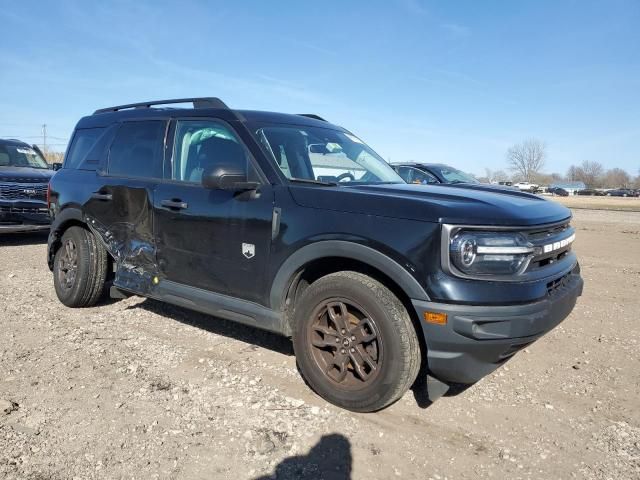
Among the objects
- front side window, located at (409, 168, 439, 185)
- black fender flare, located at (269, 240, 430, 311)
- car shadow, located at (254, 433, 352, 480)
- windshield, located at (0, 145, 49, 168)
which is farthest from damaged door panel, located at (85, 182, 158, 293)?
front side window, located at (409, 168, 439, 185)

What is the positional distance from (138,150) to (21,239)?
7.49m

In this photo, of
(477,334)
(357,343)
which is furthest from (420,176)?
(477,334)

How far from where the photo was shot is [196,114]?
412 cm

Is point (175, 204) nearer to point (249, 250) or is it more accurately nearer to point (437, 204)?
point (249, 250)

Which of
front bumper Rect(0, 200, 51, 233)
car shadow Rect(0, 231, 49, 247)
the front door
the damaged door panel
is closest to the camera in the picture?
the front door

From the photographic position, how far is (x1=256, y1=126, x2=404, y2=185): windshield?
3732 millimetres

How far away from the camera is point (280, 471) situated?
2.52m

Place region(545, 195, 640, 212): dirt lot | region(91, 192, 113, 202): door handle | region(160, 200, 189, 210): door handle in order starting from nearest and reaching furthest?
region(160, 200, 189, 210): door handle
region(91, 192, 113, 202): door handle
region(545, 195, 640, 212): dirt lot

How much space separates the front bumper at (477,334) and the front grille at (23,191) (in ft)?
28.8

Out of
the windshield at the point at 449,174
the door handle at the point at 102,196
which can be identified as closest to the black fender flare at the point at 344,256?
the door handle at the point at 102,196

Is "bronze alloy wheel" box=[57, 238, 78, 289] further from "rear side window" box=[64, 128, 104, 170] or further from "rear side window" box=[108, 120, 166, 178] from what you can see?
"rear side window" box=[108, 120, 166, 178]

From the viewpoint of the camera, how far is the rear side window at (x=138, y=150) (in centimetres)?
432

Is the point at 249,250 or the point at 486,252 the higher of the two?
the point at 486,252

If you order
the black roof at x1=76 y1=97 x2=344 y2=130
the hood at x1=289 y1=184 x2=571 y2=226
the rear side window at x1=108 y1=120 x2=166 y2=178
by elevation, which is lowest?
the hood at x1=289 y1=184 x2=571 y2=226
